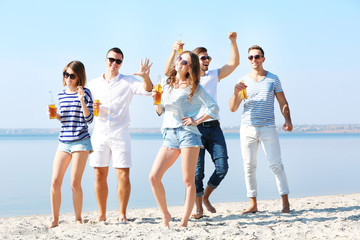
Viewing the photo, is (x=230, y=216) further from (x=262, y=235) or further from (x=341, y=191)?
(x=341, y=191)

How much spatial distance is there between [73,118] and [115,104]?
0.54 m

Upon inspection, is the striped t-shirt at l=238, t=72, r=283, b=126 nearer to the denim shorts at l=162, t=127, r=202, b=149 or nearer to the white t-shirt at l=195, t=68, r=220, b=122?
the white t-shirt at l=195, t=68, r=220, b=122

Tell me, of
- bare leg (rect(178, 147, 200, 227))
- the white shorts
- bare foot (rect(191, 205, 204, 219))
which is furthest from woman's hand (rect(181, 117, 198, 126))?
bare foot (rect(191, 205, 204, 219))

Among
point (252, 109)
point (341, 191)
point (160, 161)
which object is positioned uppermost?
point (252, 109)

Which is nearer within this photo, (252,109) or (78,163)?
(78,163)

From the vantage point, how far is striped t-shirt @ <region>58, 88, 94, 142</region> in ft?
16.7

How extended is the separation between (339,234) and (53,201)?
3.21 m

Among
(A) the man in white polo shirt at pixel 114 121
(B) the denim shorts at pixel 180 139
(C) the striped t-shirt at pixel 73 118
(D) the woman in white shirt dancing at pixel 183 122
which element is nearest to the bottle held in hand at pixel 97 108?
(C) the striped t-shirt at pixel 73 118

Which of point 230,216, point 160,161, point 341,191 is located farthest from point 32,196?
point 341,191

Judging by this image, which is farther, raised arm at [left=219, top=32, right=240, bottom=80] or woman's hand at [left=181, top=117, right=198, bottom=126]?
raised arm at [left=219, top=32, right=240, bottom=80]

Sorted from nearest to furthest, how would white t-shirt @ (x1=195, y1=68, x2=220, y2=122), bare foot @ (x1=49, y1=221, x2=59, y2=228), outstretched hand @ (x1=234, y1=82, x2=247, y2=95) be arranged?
bare foot @ (x1=49, y1=221, x2=59, y2=228)
white t-shirt @ (x1=195, y1=68, x2=220, y2=122)
outstretched hand @ (x1=234, y1=82, x2=247, y2=95)

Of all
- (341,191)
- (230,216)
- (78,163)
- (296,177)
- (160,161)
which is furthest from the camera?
(296,177)

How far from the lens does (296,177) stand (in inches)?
531

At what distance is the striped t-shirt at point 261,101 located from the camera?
579 centimetres
